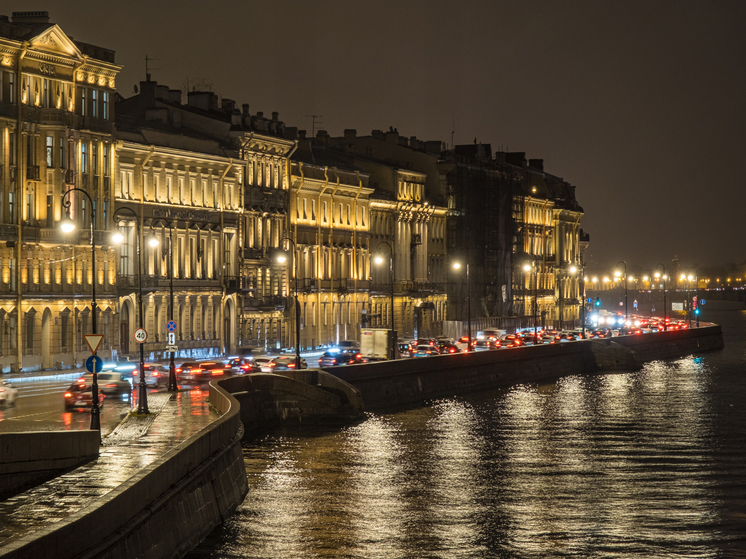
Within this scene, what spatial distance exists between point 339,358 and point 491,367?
11.5 m

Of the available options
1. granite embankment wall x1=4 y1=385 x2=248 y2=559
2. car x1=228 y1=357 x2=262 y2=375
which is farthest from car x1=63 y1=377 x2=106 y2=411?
car x1=228 y1=357 x2=262 y2=375

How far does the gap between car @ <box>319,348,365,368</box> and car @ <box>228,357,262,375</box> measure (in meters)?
5.37

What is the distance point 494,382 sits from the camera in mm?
75938

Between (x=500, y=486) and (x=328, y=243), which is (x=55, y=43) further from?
(x=500, y=486)

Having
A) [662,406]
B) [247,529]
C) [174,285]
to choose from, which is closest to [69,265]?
[174,285]

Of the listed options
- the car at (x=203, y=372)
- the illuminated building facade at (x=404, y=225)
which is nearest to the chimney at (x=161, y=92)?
the illuminated building facade at (x=404, y=225)

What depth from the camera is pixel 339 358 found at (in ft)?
228

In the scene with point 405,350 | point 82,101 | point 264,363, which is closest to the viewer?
point 264,363

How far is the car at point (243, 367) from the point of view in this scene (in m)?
61.1

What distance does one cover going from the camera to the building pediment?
62844mm

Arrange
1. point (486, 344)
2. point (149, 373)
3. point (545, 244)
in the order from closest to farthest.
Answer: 1. point (149, 373)
2. point (486, 344)
3. point (545, 244)

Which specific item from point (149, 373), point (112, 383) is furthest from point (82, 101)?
point (112, 383)

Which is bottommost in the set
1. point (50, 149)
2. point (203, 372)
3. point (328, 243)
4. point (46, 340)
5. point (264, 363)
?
point (203, 372)

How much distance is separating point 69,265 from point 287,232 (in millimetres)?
24423
